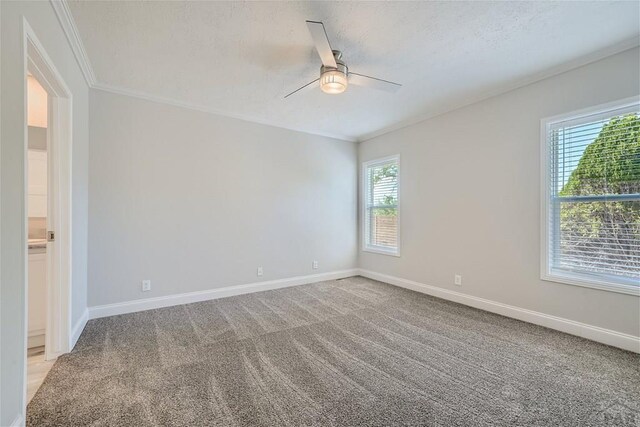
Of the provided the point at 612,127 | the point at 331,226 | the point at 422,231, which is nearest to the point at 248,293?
the point at 331,226

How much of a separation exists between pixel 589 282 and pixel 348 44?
317 centimetres

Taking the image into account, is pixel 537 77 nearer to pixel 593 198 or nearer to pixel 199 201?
pixel 593 198

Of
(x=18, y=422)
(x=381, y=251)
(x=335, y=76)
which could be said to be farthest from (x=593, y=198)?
(x=18, y=422)

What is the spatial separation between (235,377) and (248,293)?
6.87ft

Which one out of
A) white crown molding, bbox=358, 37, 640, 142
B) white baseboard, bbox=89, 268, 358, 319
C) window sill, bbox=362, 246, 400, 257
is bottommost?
white baseboard, bbox=89, 268, 358, 319

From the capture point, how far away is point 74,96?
244 centimetres

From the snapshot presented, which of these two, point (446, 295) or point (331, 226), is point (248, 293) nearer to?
point (331, 226)

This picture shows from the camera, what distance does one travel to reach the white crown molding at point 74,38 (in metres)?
1.91

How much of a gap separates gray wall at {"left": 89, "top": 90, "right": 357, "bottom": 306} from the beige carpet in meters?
0.66

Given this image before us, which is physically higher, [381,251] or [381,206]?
[381,206]

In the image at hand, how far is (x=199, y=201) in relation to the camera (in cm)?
369

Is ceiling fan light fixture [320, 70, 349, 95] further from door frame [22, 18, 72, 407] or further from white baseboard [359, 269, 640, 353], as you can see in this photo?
white baseboard [359, 269, 640, 353]

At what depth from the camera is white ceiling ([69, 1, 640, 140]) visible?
1991mm

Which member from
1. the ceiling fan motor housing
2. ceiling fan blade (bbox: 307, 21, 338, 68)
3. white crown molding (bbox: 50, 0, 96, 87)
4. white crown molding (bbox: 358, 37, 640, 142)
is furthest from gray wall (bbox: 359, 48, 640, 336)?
white crown molding (bbox: 50, 0, 96, 87)
